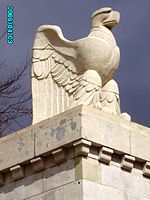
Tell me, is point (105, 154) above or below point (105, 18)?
below

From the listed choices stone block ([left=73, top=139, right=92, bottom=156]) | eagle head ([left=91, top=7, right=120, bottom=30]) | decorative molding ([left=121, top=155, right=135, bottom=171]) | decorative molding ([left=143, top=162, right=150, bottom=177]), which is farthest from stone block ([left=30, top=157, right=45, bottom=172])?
eagle head ([left=91, top=7, right=120, bottom=30])

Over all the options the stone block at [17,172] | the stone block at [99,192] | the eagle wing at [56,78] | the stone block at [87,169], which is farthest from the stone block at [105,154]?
the stone block at [17,172]

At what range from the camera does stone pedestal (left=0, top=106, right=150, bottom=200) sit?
43.3 feet

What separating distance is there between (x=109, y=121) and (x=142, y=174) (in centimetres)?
105

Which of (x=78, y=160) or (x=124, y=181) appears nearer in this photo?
(x=78, y=160)

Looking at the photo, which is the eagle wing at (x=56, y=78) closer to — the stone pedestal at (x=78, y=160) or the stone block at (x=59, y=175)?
the stone pedestal at (x=78, y=160)

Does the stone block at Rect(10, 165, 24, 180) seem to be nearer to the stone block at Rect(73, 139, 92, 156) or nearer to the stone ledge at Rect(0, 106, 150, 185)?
the stone ledge at Rect(0, 106, 150, 185)

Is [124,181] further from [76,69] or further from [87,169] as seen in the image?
[76,69]

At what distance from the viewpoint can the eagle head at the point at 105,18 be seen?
14734 millimetres

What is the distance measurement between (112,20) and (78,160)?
8.94ft

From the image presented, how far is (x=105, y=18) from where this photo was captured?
1477cm

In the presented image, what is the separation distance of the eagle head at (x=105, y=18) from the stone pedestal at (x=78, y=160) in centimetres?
183

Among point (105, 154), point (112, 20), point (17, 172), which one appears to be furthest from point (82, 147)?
point (112, 20)

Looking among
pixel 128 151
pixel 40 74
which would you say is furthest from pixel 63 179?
pixel 40 74
